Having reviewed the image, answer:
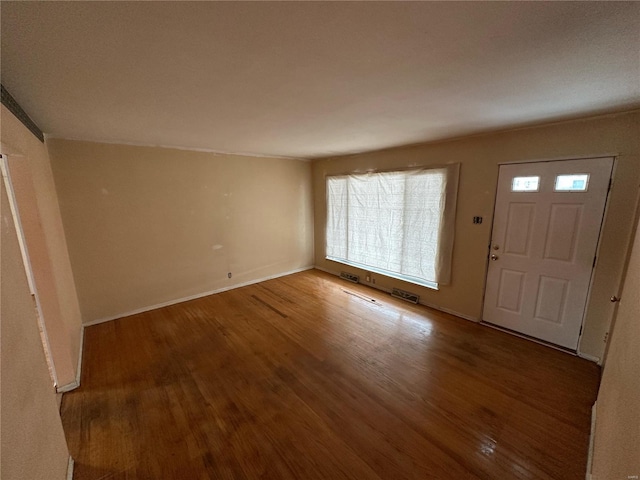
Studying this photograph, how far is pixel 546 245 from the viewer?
263 centimetres

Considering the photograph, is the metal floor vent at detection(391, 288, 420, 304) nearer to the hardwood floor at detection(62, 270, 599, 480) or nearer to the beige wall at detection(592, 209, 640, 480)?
the hardwood floor at detection(62, 270, 599, 480)

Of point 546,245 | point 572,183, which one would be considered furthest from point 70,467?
point 572,183

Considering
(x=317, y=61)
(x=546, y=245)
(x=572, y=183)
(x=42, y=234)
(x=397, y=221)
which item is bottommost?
(x=546, y=245)

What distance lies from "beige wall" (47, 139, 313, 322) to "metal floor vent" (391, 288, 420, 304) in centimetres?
233

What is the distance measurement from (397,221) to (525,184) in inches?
63.5

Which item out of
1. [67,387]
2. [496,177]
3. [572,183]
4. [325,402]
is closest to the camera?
[325,402]

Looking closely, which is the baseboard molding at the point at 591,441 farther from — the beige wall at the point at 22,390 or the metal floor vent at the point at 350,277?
the metal floor vent at the point at 350,277

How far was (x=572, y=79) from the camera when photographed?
1525mm

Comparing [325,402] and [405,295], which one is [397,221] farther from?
[325,402]

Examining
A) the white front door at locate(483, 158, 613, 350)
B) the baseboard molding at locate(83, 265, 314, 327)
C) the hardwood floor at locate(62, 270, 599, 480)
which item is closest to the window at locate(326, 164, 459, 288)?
the white front door at locate(483, 158, 613, 350)

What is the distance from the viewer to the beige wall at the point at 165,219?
3.02 metres

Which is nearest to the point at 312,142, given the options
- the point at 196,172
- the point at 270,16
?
the point at 196,172

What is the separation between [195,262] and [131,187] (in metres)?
1.38

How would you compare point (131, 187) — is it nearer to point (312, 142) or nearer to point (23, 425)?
point (312, 142)
